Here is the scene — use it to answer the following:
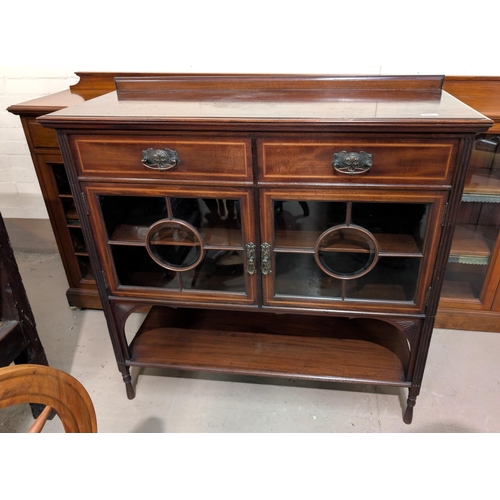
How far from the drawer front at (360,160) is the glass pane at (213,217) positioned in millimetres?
184

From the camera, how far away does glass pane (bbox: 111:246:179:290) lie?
144cm

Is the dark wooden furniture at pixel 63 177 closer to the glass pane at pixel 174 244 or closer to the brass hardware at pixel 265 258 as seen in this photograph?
the glass pane at pixel 174 244

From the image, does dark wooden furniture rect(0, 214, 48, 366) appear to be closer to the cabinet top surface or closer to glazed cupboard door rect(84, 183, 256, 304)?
glazed cupboard door rect(84, 183, 256, 304)

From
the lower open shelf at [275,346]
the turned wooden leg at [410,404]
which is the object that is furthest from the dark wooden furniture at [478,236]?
the turned wooden leg at [410,404]

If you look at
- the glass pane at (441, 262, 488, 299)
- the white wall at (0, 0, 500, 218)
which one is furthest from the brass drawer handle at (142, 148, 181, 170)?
the glass pane at (441, 262, 488, 299)

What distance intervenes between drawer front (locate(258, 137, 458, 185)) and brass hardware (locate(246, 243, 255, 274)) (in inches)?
9.5

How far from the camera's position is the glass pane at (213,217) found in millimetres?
1286

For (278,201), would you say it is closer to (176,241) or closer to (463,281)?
(176,241)

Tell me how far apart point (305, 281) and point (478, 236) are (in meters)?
0.96

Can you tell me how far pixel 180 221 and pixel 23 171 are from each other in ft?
5.12

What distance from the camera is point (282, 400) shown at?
5.46ft
